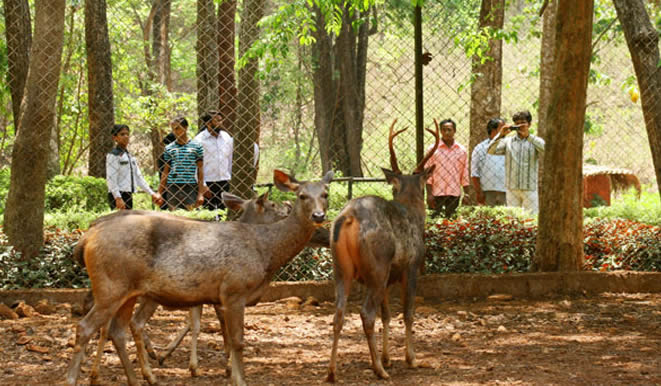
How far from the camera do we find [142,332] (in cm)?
650

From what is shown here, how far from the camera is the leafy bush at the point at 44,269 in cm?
913

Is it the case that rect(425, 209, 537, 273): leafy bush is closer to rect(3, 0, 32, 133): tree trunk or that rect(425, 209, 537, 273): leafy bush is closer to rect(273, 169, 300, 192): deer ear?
rect(273, 169, 300, 192): deer ear

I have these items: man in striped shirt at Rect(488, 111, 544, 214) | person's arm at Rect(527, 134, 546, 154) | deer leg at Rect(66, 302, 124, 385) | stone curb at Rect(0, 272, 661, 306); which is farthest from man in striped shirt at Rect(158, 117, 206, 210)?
deer leg at Rect(66, 302, 124, 385)

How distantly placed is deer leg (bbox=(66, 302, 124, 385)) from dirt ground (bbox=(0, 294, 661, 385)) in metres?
0.64

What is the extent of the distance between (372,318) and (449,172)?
4542mm

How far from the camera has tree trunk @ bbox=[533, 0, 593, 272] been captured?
9391 mm

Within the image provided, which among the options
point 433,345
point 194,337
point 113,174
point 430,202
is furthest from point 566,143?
point 113,174

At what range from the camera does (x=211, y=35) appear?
13.2 metres

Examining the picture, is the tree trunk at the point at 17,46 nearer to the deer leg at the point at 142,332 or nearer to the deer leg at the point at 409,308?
the deer leg at the point at 142,332

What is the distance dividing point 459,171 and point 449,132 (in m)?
0.52

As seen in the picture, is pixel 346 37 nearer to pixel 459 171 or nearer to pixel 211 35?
pixel 211 35

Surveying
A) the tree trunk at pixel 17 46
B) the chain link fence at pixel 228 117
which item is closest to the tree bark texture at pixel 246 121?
the chain link fence at pixel 228 117

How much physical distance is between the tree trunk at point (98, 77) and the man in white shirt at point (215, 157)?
255 cm

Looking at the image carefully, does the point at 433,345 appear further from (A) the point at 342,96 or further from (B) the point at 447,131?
(A) the point at 342,96
